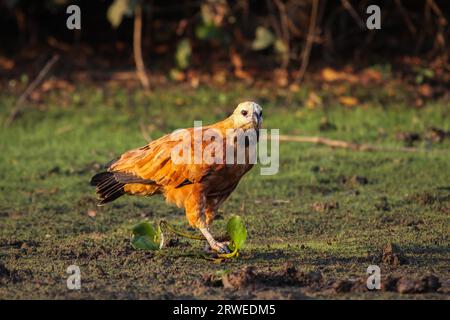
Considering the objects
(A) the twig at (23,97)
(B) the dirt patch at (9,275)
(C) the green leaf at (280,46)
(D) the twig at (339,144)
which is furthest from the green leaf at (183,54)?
(B) the dirt patch at (9,275)

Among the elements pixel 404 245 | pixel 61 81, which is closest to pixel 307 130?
pixel 61 81

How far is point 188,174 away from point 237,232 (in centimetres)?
61

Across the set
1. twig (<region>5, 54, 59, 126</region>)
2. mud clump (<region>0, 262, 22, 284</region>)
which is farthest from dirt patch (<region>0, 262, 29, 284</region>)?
twig (<region>5, 54, 59, 126</region>)

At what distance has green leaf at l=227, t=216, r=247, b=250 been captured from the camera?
21.8 feet

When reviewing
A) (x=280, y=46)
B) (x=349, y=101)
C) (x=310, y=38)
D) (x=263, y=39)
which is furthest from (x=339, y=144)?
(x=263, y=39)

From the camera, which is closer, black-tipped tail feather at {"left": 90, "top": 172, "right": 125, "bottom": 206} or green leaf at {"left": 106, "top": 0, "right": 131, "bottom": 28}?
black-tipped tail feather at {"left": 90, "top": 172, "right": 125, "bottom": 206}

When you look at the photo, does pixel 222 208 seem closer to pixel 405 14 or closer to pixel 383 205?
pixel 383 205

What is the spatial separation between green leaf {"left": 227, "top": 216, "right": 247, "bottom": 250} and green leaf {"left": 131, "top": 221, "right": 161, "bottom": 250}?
60cm

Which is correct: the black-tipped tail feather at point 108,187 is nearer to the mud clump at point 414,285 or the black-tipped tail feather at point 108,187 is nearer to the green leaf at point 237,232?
the green leaf at point 237,232

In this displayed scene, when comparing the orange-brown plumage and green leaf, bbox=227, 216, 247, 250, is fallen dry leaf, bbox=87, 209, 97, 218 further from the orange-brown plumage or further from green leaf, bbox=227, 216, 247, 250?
green leaf, bbox=227, 216, 247, 250

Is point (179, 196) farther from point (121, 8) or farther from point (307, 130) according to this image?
point (121, 8)

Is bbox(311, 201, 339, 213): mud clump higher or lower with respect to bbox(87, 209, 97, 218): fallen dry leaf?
higher

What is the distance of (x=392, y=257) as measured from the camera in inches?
255

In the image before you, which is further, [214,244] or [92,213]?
[92,213]
